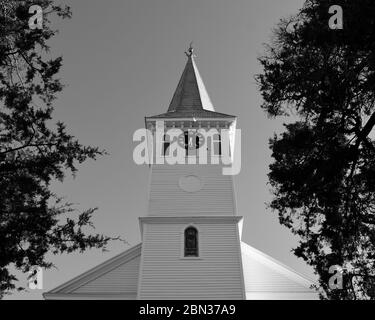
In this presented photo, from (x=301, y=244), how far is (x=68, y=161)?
5.38 m

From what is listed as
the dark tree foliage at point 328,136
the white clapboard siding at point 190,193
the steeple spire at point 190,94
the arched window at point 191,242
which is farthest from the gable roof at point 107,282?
the dark tree foliage at point 328,136

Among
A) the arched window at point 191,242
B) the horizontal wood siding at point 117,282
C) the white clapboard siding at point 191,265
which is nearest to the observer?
the white clapboard siding at point 191,265

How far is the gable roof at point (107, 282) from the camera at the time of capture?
2333cm

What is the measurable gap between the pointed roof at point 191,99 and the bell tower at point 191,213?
0.19ft

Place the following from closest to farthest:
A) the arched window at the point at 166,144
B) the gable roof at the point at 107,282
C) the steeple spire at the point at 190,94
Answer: the gable roof at the point at 107,282 → the arched window at the point at 166,144 → the steeple spire at the point at 190,94

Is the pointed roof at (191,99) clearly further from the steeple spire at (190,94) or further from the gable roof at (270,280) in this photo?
the gable roof at (270,280)

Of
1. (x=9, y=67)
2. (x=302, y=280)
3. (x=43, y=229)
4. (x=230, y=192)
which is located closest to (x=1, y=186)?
(x=43, y=229)

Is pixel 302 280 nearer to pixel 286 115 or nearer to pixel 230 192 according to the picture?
pixel 230 192

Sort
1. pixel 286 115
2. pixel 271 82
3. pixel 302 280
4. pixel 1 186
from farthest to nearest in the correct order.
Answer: pixel 302 280, pixel 286 115, pixel 271 82, pixel 1 186

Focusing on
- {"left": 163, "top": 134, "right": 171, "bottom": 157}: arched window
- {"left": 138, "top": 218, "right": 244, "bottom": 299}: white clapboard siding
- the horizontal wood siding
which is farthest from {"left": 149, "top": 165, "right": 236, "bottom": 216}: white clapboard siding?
the horizontal wood siding

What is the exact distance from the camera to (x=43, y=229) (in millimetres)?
10516

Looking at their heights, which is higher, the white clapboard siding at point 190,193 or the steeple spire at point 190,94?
the steeple spire at point 190,94

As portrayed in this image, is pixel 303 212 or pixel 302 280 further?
pixel 302 280

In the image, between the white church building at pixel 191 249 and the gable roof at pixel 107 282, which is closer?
the white church building at pixel 191 249
